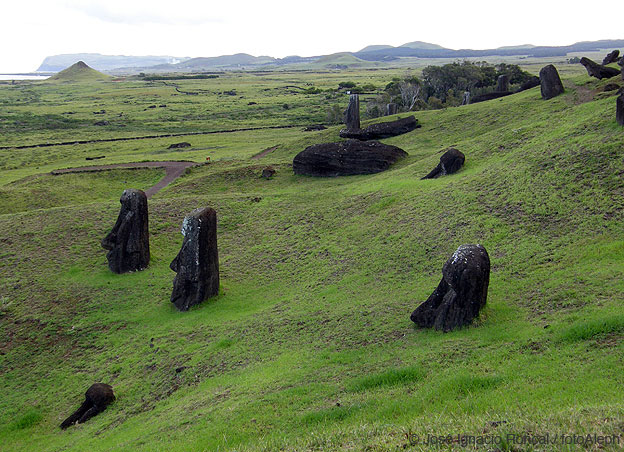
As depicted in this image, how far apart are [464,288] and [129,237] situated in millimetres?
18214

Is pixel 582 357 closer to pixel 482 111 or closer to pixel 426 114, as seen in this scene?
pixel 482 111

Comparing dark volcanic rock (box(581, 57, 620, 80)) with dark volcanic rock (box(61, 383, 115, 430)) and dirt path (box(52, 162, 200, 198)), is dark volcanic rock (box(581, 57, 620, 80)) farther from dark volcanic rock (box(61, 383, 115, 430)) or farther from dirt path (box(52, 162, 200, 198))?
dark volcanic rock (box(61, 383, 115, 430))

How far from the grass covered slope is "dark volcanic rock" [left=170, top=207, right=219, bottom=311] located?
0.89m

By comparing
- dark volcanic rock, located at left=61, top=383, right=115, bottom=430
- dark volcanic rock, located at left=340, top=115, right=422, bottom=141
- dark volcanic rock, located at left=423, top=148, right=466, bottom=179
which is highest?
dark volcanic rock, located at left=340, top=115, right=422, bottom=141

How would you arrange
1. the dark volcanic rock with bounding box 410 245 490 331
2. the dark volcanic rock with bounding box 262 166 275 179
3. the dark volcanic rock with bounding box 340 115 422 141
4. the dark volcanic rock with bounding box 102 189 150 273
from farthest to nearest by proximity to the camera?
the dark volcanic rock with bounding box 340 115 422 141
the dark volcanic rock with bounding box 262 166 275 179
the dark volcanic rock with bounding box 102 189 150 273
the dark volcanic rock with bounding box 410 245 490 331

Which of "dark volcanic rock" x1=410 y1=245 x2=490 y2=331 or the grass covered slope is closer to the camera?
→ the grass covered slope

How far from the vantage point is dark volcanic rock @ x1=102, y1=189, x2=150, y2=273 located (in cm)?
2511

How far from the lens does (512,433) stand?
24.2 ft

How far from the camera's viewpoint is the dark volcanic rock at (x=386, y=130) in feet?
156

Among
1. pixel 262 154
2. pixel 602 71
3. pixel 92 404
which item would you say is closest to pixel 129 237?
pixel 92 404

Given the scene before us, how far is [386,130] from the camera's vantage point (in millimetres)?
48281

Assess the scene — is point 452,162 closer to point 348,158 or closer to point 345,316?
point 348,158

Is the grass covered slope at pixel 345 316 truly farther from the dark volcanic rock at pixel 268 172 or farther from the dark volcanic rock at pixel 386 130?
the dark volcanic rock at pixel 386 130

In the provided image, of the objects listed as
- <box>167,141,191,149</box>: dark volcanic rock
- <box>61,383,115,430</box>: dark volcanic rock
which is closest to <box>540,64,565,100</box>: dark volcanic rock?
<box>61,383,115,430</box>: dark volcanic rock
